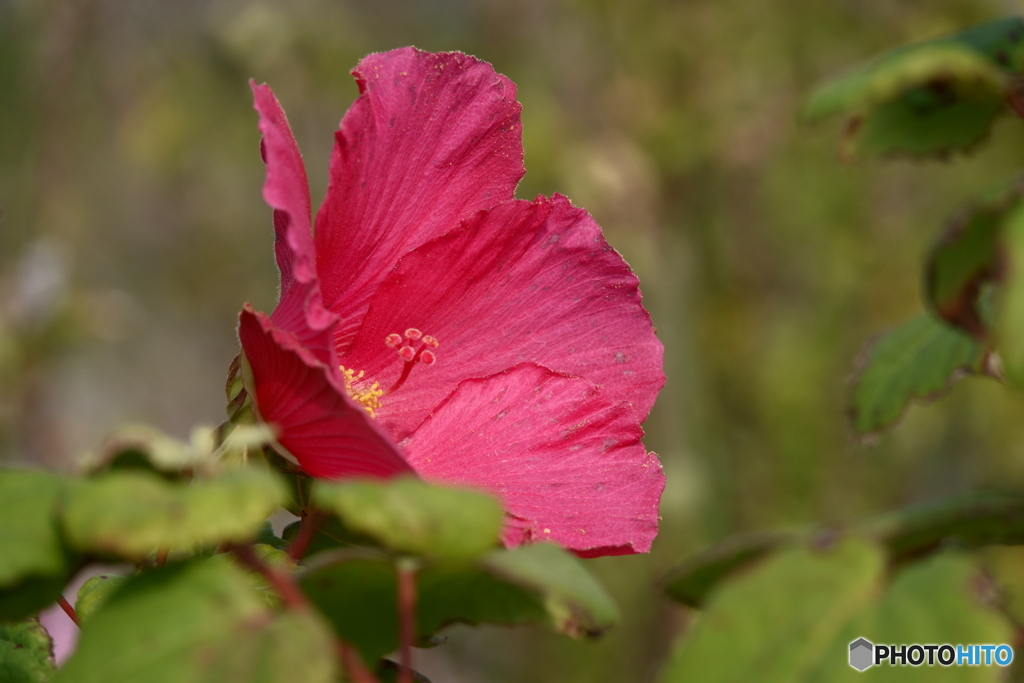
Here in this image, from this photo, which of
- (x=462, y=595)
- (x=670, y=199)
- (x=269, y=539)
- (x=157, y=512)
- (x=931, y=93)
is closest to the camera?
(x=157, y=512)

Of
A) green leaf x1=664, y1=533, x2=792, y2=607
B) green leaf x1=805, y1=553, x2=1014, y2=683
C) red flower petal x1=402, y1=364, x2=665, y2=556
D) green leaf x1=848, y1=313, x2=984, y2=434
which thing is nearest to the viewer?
green leaf x1=805, y1=553, x2=1014, y2=683

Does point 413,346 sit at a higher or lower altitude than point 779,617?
higher

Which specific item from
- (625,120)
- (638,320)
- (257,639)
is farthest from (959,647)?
(625,120)

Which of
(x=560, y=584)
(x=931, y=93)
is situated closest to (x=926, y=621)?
(x=560, y=584)

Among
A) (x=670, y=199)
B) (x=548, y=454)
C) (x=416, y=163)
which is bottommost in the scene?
(x=548, y=454)

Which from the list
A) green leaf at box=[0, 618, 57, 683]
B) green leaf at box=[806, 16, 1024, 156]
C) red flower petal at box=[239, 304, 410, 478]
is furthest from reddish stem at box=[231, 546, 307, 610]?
green leaf at box=[806, 16, 1024, 156]

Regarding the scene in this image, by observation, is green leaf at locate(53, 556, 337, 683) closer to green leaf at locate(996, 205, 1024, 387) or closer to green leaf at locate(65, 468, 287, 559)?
green leaf at locate(65, 468, 287, 559)

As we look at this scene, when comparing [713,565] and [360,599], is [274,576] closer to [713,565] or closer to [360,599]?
[360,599]

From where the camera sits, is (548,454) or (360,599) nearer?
(360,599)
